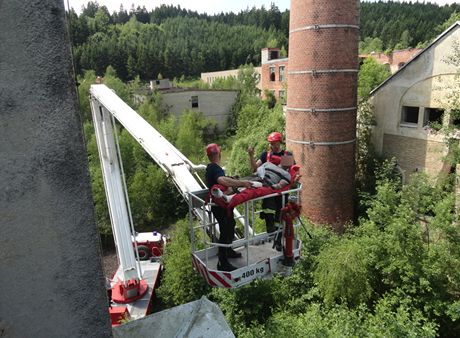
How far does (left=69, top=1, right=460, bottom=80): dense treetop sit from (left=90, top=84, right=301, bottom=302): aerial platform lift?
47733 millimetres

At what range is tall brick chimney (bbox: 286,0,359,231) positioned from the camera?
1479cm

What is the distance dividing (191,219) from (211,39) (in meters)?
105

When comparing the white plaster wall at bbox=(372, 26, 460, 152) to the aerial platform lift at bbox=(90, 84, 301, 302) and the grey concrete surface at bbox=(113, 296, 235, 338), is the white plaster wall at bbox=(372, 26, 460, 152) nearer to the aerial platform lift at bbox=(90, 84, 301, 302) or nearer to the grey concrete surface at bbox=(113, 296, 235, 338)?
the aerial platform lift at bbox=(90, 84, 301, 302)

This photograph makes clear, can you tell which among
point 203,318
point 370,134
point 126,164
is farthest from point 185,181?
point 126,164

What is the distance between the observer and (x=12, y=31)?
1832mm

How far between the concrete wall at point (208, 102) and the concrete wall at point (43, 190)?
1523 inches

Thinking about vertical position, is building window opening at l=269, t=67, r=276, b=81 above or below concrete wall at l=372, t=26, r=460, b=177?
above

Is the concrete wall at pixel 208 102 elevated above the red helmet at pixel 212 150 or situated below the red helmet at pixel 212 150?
below

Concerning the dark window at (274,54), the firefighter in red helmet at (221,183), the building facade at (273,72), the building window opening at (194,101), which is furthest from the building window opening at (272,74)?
the firefighter in red helmet at (221,183)

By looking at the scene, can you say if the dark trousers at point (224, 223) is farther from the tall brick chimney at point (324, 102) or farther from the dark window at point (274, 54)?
the dark window at point (274, 54)

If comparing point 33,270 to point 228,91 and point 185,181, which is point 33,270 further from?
point 228,91

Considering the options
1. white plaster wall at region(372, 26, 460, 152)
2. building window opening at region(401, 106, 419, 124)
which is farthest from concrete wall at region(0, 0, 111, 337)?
building window opening at region(401, 106, 419, 124)

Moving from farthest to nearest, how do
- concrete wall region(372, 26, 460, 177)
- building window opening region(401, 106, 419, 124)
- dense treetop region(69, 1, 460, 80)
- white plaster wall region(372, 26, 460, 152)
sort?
dense treetop region(69, 1, 460, 80)
building window opening region(401, 106, 419, 124)
concrete wall region(372, 26, 460, 177)
white plaster wall region(372, 26, 460, 152)

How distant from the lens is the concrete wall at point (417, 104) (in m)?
14.6
